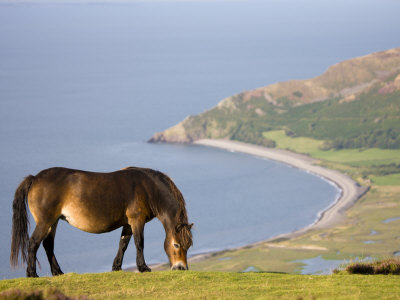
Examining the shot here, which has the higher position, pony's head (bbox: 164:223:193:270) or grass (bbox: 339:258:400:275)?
pony's head (bbox: 164:223:193:270)

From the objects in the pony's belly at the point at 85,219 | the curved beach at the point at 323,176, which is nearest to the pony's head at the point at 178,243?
the pony's belly at the point at 85,219

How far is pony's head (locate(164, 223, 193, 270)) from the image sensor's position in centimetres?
1650

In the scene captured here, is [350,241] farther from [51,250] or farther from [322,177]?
[51,250]

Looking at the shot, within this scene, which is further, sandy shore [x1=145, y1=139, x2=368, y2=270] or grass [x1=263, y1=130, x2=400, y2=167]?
grass [x1=263, y1=130, x2=400, y2=167]

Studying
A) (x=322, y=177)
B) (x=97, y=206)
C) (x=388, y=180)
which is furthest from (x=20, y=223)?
(x=322, y=177)

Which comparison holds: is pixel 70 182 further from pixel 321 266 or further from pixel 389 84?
pixel 389 84

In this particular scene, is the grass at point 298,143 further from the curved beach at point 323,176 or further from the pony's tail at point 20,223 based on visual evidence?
the pony's tail at point 20,223

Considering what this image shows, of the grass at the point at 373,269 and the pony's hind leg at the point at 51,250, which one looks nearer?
the pony's hind leg at the point at 51,250

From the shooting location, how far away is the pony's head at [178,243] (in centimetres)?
1650

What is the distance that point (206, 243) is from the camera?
107 m

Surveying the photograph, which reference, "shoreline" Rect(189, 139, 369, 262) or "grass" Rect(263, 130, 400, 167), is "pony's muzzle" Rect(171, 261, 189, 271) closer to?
"shoreline" Rect(189, 139, 369, 262)

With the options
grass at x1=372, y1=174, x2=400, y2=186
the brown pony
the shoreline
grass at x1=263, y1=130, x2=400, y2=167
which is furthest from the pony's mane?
grass at x1=263, y1=130, x2=400, y2=167

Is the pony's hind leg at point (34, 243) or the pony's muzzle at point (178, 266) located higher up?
the pony's hind leg at point (34, 243)

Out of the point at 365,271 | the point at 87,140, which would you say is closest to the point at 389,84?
the point at 87,140
